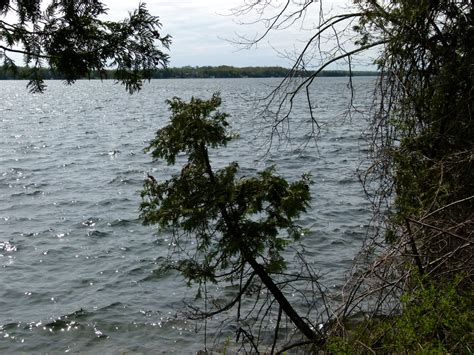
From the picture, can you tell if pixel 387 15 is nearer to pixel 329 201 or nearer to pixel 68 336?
pixel 68 336

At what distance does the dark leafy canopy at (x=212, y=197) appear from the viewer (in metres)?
5.33

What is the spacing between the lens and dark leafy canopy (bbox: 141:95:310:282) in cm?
533

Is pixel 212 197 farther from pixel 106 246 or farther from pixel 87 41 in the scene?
pixel 106 246

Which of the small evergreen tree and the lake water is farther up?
the small evergreen tree

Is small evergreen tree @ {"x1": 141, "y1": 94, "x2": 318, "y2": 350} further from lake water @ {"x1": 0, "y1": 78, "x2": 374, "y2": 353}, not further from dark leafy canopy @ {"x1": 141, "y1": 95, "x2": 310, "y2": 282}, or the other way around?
lake water @ {"x1": 0, "y1": 78, "x2": 374, "y2": 353}

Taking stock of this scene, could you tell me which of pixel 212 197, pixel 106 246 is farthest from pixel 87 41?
pixel 106 246

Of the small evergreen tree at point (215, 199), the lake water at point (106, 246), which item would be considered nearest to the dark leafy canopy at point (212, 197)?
the small evergreen tree at point (215, 199)

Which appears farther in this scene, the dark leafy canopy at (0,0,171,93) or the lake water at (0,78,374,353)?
the lake water at (0,78,374,353)

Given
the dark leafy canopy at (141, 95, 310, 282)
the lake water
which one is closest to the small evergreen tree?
the dark leafy canopy at (141, 95, 310, 282)

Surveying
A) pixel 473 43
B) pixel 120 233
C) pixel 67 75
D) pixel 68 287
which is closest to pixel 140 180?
pixel 120 233

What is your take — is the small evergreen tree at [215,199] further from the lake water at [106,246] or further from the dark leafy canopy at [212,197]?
the lake water at [106,246]

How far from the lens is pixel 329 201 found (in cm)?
1543

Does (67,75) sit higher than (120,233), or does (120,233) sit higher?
(67,75)

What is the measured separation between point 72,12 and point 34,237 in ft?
29.5
